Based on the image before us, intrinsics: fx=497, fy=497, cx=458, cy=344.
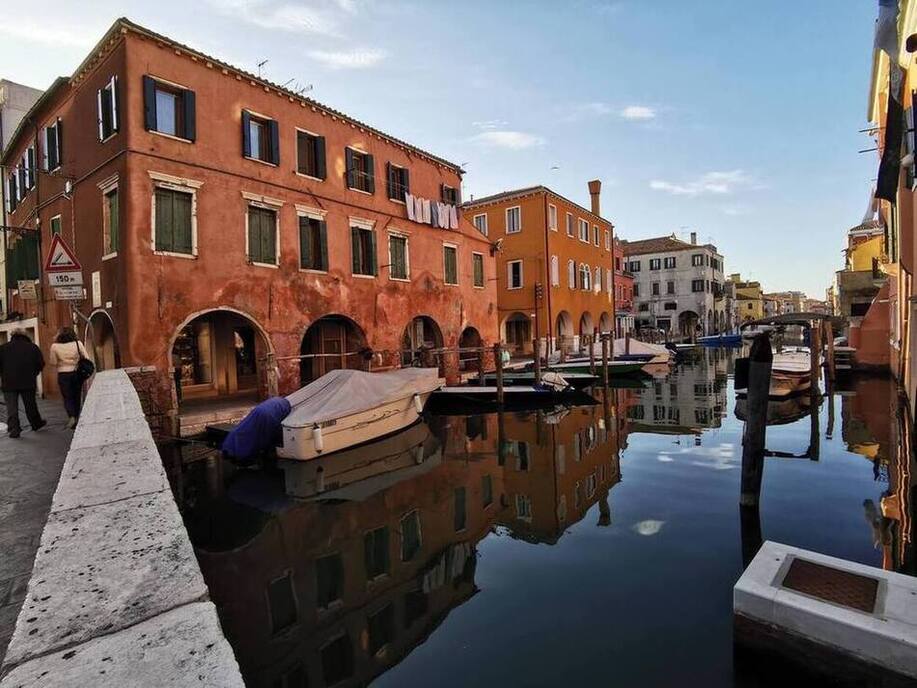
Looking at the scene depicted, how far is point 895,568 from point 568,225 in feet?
87.3

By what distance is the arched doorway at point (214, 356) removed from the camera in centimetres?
1490

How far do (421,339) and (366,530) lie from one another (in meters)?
14.9

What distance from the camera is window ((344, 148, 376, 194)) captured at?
1627cm

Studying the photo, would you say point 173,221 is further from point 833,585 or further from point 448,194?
point 833,585

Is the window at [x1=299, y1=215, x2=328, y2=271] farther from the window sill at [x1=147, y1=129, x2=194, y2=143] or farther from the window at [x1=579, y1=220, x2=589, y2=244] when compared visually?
the window at [x1=579, y1=220, x2=589, y2=244]

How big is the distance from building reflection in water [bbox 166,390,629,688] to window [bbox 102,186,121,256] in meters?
5.11

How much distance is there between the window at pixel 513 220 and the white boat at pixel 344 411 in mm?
17058

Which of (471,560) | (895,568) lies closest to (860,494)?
(895,568)

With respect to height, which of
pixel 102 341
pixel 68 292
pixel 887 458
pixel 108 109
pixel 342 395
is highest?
pixel 108 109

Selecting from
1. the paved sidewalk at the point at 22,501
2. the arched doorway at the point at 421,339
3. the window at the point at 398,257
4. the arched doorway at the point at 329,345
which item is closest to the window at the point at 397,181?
the window at the point at 398,257

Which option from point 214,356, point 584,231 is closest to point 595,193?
point 584,231

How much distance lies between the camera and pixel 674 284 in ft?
175

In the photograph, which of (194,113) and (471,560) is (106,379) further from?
(194,113)

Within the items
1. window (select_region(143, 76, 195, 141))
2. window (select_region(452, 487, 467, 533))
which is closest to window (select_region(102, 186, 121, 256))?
window (select_region(143, 76, 195, 141))
